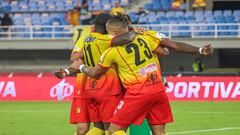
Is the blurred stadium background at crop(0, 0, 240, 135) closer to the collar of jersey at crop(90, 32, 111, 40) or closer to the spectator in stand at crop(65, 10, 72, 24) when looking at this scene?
the spectator in stand at crop(65, 10, 72, 24)

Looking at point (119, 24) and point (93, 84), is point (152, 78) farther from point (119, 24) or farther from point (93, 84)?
point (93, 84)

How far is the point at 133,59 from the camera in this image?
965 centimetres

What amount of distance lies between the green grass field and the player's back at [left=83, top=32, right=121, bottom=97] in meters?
4.69

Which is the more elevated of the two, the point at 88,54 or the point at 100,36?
the point at 100,36

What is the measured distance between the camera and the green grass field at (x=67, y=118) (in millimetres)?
15492

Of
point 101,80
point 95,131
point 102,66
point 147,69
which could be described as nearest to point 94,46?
point 101,80

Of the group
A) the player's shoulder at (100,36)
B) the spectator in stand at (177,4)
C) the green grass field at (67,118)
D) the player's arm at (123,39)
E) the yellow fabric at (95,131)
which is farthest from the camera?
the spectator in stand at (177,4)

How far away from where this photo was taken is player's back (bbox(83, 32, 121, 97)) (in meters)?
10.4

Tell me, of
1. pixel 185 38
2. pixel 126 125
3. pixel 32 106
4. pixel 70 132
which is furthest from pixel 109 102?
pixel 185 38

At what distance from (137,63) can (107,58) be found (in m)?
0.39

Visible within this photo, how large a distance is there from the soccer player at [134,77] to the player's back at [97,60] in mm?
543

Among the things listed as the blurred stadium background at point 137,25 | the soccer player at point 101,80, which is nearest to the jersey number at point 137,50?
the soccer player at point 101,80

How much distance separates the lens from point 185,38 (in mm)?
32719

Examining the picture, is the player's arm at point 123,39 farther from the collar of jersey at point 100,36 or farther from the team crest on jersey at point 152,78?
the collar of jersey at point 100,36
